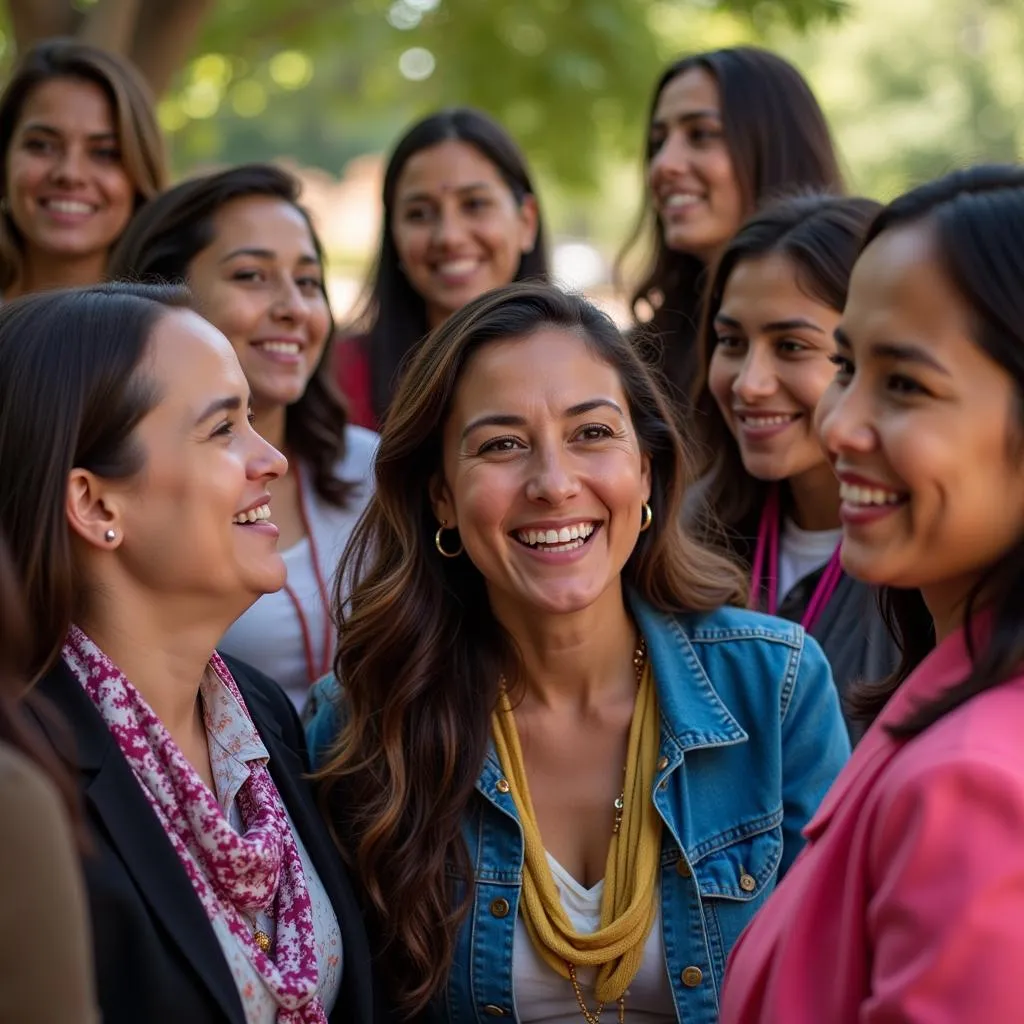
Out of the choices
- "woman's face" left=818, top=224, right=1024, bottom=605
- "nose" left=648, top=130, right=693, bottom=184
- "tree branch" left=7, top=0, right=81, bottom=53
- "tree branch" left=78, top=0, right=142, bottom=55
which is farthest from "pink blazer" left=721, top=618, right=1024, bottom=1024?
"tree branch" left=7, top=0, right=81, bottom=53

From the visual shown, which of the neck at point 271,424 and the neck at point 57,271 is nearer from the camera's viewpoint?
the neck at point 271,424

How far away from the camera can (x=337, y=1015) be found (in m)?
3.14

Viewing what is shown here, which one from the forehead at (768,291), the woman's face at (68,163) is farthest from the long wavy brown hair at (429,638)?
the woman's face at (68,163)

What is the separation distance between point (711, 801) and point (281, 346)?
233 cm

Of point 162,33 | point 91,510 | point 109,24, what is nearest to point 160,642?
point 91,510

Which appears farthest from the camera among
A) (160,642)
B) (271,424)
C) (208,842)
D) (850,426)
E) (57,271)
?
(57,271)

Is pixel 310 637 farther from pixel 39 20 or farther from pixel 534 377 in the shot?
pixel 39 20

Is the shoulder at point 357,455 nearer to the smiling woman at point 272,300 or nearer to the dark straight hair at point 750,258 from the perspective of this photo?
the smiling woman at point 272,300

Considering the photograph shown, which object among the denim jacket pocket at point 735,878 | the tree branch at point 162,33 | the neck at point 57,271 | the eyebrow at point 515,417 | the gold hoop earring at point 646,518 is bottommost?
the denim jacket pocket at point 735,878

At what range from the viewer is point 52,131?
5.71 meters

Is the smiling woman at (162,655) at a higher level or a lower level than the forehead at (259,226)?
lower

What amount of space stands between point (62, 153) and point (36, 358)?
10.2ft

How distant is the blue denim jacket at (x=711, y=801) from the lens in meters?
3.24

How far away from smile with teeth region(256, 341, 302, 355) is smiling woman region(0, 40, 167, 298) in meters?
1.19
